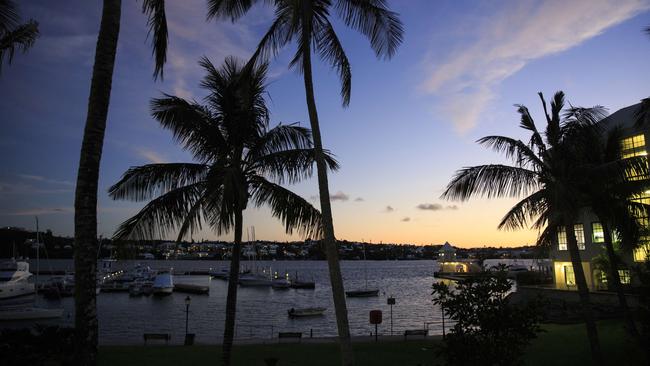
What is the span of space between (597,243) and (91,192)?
39461mm

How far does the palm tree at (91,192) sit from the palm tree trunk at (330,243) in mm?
4405

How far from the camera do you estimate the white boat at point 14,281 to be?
67.5 m

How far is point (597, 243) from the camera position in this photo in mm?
37438

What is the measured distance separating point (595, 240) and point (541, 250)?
24143 millimetres

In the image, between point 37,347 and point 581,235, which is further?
point 581,235

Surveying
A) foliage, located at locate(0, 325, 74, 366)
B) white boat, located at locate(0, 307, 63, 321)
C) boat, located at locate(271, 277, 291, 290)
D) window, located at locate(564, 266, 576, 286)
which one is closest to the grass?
foliage, located at locate(0, 325, 74, 366)

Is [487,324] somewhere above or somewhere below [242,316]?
above

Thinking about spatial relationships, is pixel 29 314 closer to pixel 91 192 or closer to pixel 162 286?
pixel 162 286

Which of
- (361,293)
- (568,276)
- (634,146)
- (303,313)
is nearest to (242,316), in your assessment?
(303,313)

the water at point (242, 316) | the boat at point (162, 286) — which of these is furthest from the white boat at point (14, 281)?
the boat at point (162, 286)

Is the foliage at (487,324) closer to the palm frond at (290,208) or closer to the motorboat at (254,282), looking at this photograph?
the palm frond at (290,208)

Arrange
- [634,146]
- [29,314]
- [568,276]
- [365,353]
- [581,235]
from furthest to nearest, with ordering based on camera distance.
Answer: [29,314] < [568,276] < [581,235] < [634,146] < [365,353]

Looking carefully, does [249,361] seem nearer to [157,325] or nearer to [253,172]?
[253,172]

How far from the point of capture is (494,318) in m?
8.09
